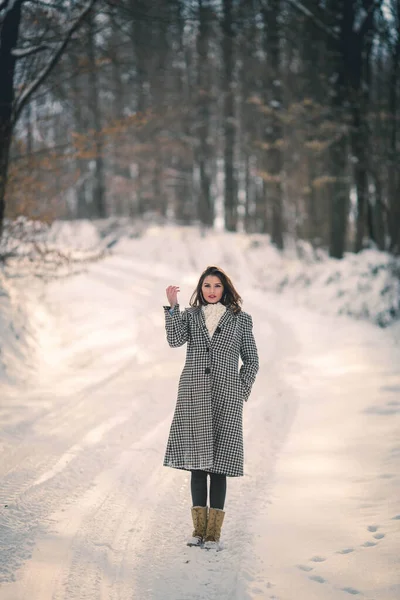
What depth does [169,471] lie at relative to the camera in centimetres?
491

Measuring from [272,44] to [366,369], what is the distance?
15275 mm

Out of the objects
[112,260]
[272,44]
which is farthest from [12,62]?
[272,44]

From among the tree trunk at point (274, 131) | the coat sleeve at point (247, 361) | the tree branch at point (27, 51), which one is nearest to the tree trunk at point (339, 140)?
the tree trunk at point (274, 131)

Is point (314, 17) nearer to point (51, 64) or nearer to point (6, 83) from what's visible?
point (51, 64)

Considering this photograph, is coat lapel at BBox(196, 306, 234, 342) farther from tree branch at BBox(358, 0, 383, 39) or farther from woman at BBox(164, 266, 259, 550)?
tree branch at BBox(358, 0, 383, 39)

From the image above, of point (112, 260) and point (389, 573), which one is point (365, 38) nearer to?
point (112, 260)

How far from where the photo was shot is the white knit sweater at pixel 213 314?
3.84 metres

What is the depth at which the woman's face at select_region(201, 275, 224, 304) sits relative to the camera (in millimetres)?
3879

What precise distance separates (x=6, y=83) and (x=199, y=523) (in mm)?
7309

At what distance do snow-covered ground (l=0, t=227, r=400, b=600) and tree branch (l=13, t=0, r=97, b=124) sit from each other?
3.39 meters

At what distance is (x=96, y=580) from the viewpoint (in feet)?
10.5

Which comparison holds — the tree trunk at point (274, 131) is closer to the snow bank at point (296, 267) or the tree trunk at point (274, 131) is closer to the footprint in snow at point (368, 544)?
the snow bank at point (296, 267)

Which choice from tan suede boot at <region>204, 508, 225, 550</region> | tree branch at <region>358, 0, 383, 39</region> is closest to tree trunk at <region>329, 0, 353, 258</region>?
tree branch at <region>358, 0, 383, 39</region>

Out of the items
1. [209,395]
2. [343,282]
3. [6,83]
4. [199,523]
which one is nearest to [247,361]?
[209,395]
